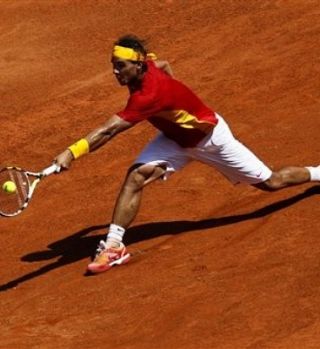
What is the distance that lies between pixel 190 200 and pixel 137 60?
6.98ft

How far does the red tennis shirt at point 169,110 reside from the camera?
34.7 feet

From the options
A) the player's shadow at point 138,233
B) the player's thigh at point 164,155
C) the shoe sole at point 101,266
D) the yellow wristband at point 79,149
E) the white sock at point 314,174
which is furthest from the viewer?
the white sock at point 314,174

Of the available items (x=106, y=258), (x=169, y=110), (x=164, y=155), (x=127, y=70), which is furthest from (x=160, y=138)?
(x=106, y=258)

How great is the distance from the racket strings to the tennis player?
2.21 feet

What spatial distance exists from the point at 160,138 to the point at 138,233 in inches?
41.8

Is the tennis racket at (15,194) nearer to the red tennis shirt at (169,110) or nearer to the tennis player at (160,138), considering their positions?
the tennis player at (160,138)

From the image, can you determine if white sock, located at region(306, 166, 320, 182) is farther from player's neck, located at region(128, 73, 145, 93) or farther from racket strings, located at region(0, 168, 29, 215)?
racket strings, located at region(0, 168, 29, 215)

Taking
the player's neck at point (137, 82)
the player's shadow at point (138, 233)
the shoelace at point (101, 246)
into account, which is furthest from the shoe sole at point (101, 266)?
the player's neck at point (137, 82)

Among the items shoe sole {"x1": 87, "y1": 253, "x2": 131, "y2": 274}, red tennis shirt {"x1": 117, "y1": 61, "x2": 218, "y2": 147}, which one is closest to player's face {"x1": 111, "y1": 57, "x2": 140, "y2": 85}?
red tennis shirt {"x1": 117, "y1": 61, "x2": 218, "y2": 147}

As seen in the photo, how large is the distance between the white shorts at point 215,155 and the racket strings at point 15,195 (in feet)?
3.77

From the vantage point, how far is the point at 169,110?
35.7 ft

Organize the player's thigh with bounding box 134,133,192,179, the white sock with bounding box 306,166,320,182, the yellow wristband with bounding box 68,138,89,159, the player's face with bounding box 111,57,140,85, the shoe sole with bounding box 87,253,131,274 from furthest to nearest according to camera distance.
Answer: the white sock with bounding box 306,166,320,182 < the player's thigh with bounding box 134,133,192,179 < the shoe sole with bounding box 87,253,131,274 < the player's face with bounding box 111,57,140,85 < the yellow wristband with bounding box 68,138,89,159

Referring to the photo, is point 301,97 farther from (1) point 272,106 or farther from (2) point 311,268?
(2) point 311,268

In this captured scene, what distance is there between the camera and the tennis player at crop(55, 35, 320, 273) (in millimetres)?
10656
